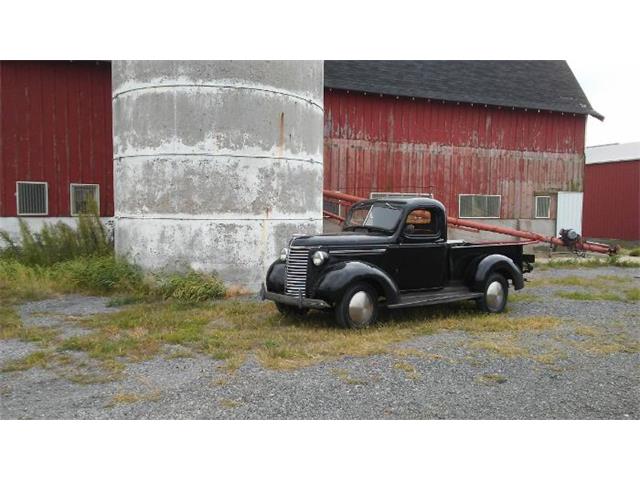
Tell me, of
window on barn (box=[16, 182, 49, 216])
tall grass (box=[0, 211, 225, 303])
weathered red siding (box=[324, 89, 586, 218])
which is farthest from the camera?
weathered red siding (box=[324, 89, 586, 218])

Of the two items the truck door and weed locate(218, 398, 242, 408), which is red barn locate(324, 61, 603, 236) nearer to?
the truck door

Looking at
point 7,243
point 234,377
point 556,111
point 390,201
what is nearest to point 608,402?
point 234,377

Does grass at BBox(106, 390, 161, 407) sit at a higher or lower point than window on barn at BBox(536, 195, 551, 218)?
lower

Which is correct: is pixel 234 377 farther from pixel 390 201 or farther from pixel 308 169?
pixel 308 169

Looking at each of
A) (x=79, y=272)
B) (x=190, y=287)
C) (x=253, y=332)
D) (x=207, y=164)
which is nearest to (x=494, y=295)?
(x=253, y=332)

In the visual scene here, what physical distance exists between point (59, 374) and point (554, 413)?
4807 millimetres

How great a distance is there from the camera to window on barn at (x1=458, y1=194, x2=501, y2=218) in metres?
18.5

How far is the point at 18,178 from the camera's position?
13.0 metres

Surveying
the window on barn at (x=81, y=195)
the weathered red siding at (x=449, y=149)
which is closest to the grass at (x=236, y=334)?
the window on barn at (x=81, y=195)

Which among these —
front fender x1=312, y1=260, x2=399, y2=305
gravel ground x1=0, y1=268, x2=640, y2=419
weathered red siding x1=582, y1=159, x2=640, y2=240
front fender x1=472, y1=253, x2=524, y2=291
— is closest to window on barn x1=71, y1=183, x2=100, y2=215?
gravel ground x1=0, y1=268, x2=640, y2=419

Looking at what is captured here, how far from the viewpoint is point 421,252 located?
8211 millimetres

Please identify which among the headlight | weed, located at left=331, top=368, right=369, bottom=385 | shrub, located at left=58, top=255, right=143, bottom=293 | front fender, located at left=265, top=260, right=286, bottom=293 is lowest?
weed, located at left=331, top=368, right=369, bottom=385

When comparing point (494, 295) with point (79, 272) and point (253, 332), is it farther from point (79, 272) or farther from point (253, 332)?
point (79, 272)

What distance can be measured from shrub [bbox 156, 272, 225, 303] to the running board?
3.63m
